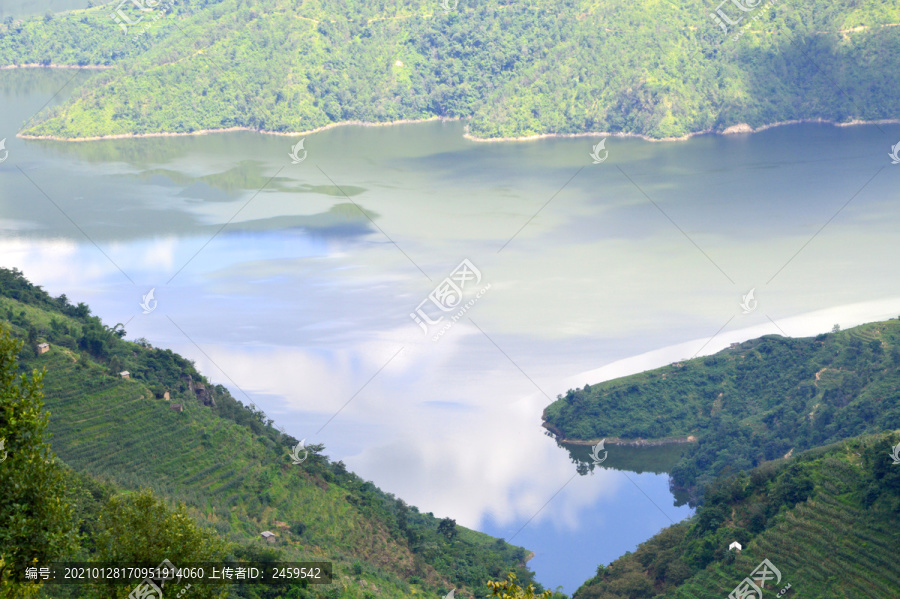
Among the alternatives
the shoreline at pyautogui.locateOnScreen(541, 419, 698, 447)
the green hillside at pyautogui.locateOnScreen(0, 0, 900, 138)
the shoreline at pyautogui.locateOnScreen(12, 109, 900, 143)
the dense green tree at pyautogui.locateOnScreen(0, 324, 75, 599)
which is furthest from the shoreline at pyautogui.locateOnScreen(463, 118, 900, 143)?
the dense green tree at pyautogui.locateOnScreen(0, 324, 75, 599)

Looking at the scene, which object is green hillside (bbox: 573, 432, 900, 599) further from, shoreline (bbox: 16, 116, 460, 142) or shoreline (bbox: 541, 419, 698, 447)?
shoreline (bbox: 16, 116, 460, 142)

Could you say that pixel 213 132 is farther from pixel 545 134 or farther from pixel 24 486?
pixel 24 486

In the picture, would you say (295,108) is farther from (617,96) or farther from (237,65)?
(617,96)

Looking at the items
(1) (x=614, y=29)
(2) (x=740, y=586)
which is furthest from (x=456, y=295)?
(1) (x=614, y=29)

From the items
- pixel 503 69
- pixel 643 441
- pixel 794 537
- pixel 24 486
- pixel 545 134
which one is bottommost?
pixel 24 486

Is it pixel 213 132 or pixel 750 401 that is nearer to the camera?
pixel 750 401

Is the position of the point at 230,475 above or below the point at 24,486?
above

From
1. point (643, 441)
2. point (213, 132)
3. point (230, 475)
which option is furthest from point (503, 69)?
point (230, 475)
